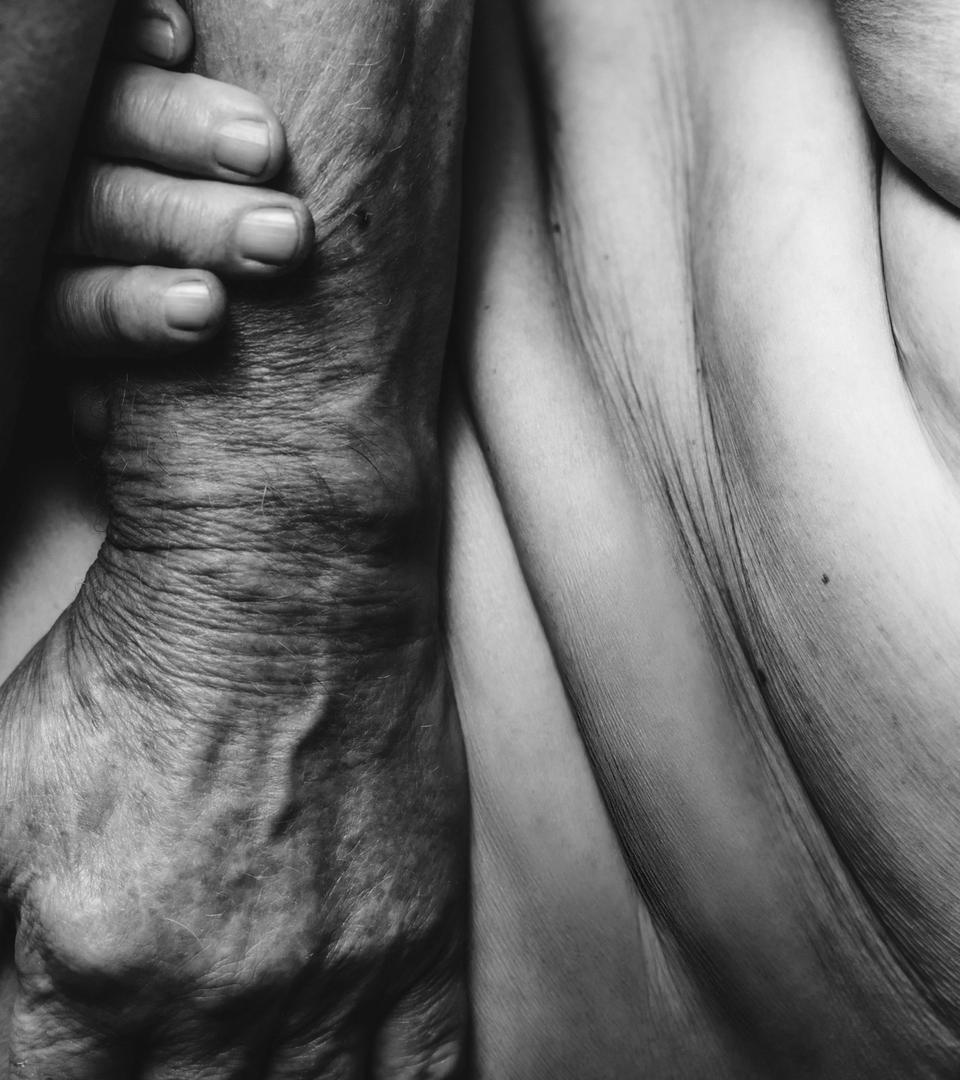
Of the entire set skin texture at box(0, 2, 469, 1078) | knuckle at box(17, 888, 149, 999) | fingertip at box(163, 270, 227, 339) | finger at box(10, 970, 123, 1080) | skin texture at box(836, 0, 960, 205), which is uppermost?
skin texture at box(836, 0, 960, 205)

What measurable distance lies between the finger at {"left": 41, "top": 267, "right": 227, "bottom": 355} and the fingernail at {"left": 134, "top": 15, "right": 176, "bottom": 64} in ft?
0.40

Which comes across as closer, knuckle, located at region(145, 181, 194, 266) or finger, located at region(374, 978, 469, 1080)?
knuckle, located at region(145, 181, 194, 266)

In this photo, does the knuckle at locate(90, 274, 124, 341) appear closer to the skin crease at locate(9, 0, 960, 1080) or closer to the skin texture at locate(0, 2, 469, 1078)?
the skin texture at locate(0, 2, 469, 1078)

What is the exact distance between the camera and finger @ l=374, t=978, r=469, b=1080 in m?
0.66

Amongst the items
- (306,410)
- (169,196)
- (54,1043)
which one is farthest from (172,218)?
(54,1043)

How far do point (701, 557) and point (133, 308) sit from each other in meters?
0.37

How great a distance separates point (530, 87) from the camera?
28.2 inches

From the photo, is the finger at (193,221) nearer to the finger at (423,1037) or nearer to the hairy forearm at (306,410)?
the hairy forearm at (306,410)

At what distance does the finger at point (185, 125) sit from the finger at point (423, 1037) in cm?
51

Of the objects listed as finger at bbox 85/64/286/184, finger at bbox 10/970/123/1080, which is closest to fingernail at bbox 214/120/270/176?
finger at bbox 85/64/286/184

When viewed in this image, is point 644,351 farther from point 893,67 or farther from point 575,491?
point 893,67

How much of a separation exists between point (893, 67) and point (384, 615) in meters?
0.42

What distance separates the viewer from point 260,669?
0.60 m

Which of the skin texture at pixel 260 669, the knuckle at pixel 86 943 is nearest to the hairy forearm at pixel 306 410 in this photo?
the skin texture at pixel 260 669
